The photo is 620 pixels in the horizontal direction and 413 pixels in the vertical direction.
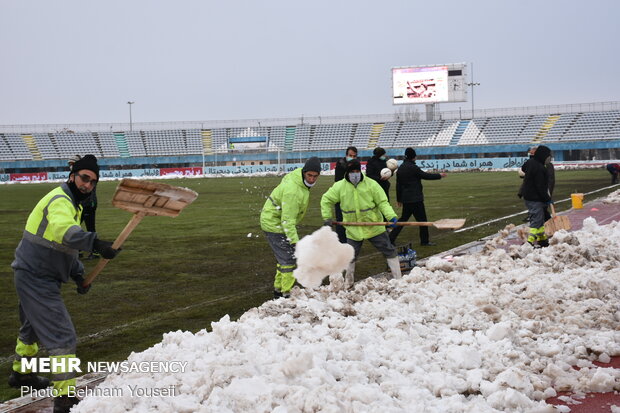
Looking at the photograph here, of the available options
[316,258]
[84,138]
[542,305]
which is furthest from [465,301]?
[84,138]

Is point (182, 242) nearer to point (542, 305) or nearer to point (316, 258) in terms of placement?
point (316, 258)

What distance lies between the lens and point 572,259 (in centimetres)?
948

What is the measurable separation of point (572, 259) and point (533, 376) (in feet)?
15.2

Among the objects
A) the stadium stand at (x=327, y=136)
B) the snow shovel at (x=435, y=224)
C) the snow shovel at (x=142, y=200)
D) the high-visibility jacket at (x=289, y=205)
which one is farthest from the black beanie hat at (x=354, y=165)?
the stadium stand at (x=327, y=136)

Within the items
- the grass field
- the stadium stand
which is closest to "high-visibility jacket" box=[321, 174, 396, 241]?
the grass field

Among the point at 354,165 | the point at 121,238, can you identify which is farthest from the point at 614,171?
the point at 121,238

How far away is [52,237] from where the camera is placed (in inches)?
202

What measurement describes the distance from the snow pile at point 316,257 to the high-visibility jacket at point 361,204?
1.36 meters

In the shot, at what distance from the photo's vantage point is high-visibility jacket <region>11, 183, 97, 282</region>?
5004 millimetres

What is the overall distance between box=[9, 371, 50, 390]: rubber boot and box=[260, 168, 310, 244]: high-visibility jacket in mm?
3395

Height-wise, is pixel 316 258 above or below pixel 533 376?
above

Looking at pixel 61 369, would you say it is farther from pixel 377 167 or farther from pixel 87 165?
pixel 377 167

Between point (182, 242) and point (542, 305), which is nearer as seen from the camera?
point (542, 305)

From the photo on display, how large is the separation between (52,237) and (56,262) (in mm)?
197
